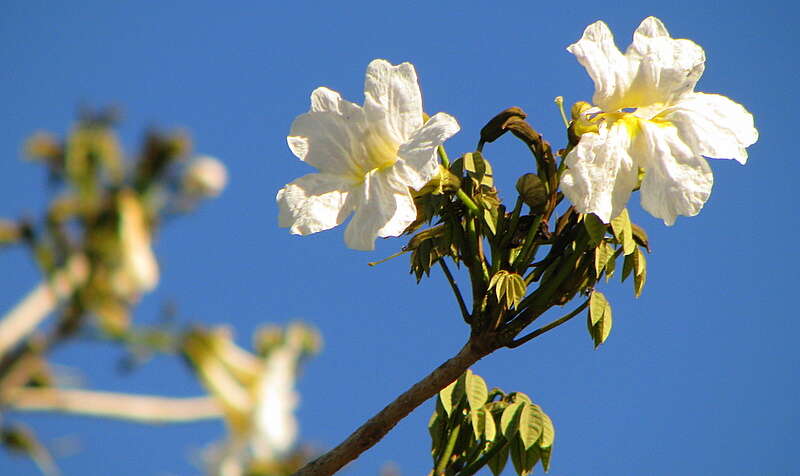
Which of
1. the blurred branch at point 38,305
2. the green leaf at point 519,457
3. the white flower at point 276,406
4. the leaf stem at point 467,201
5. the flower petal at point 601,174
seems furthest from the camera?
the white flower at point 276,406

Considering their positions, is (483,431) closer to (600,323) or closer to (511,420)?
(511,420)

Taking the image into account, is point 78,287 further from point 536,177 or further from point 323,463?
point 536,177

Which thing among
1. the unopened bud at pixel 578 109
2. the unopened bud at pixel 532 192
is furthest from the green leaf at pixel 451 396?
the unopened bud at pixel 578 109

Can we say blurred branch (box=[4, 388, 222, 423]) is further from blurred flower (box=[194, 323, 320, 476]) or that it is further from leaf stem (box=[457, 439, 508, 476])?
leaf stem (box=[457, 439, 508, 476])

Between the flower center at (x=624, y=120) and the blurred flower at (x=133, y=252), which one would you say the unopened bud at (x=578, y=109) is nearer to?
the flower center at (x=624, y=120)

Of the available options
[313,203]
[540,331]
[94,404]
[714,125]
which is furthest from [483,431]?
[94,404]

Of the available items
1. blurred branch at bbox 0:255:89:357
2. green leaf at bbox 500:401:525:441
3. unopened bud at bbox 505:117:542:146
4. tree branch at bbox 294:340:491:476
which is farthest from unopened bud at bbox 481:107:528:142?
blurred branch at bbox 0:255:89:357
